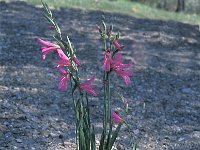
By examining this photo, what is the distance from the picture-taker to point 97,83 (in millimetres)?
6125

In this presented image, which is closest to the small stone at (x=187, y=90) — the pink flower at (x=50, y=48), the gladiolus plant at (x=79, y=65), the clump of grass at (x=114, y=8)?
the gladiolus plant at (x=79, y=65)

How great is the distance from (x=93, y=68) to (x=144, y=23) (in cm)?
346

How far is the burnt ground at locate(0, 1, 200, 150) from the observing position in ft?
15.2

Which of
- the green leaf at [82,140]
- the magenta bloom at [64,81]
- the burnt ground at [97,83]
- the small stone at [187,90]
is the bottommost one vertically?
the small stone at [187,90]

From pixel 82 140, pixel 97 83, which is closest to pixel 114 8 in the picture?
pixel 97 83

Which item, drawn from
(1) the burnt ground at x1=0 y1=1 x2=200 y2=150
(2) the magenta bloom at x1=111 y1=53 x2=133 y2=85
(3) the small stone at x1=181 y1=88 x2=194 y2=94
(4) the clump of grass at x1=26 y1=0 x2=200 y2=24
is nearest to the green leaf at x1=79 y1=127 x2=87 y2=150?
(2) the magenta bloom at x1=111 y1=53 x2=133 y2=85

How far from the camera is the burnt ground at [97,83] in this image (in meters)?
4.62

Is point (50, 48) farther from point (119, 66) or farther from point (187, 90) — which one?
point (187, 90)

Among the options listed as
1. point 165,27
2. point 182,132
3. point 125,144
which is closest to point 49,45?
point 125,144

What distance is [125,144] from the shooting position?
14.7 feet

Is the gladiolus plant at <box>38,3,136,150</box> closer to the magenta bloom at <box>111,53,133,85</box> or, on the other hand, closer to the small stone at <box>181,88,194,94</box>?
the magenta bloom at <box>111,53,133,85</box>

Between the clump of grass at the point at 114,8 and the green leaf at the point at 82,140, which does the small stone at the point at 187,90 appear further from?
the clump of grass at the point at 114,8

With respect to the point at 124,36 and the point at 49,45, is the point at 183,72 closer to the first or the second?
the point at 124,36

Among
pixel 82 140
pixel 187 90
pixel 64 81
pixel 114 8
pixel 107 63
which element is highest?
pixel 107 63
